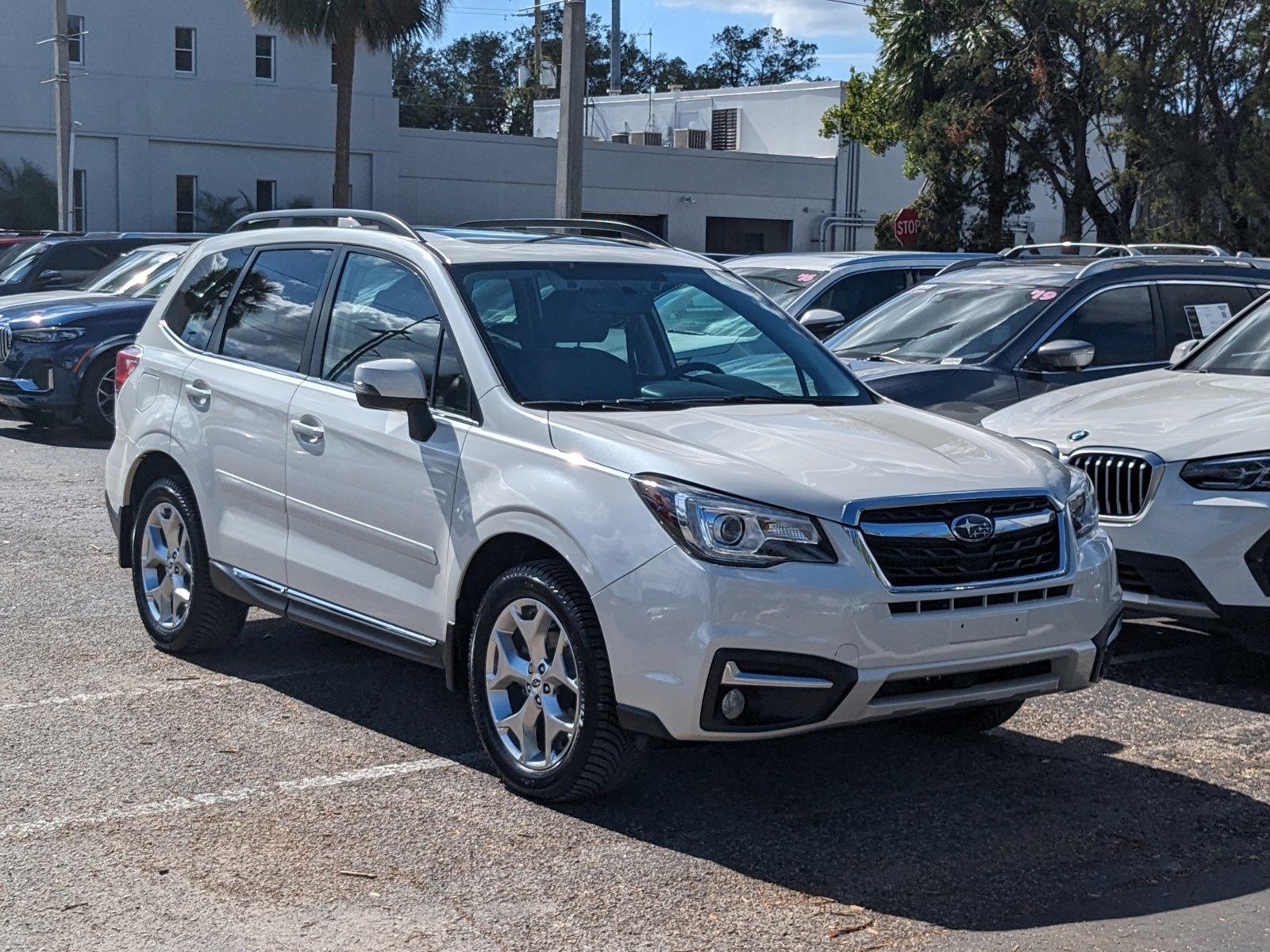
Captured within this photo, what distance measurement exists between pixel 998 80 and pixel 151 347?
2871 centimetres

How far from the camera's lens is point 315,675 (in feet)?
22.2

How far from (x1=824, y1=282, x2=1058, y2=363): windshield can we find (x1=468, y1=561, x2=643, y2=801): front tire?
5229 mm

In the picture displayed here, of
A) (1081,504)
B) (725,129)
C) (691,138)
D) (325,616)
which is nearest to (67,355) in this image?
(325,616)

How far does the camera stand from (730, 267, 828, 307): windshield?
40.5 feet

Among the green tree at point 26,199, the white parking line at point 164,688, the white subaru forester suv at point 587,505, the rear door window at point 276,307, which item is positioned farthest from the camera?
the green tree at point 26,199

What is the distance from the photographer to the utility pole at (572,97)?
18.8 meters

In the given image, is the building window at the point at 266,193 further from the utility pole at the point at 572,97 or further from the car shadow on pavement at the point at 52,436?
the car shadow on pavement at the point at 52,436

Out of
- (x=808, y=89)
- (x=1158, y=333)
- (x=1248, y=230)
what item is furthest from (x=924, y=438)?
(x=808, y=89)

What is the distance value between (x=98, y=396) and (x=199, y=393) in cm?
847

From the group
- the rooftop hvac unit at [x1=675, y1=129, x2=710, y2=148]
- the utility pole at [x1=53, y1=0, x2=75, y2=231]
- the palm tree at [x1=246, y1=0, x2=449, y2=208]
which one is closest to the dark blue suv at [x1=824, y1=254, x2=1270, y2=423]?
the utility pole at [x1=53, y1=0, x2=75, y2=231]

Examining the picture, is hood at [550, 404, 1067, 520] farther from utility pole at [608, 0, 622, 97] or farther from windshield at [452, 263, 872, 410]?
utility pole at [608, 0, 622, 97]

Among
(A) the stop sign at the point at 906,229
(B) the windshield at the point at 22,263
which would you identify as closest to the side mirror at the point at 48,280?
(B) the windshield at the point at 22,263

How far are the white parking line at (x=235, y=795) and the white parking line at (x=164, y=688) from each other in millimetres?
1286

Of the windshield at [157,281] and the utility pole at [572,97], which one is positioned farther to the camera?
the utility pole at [572,97]
